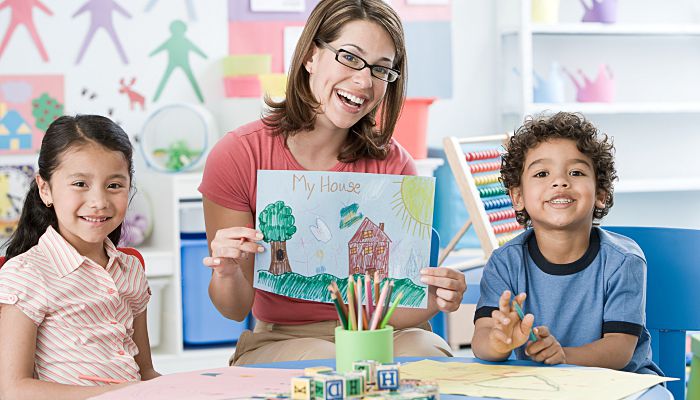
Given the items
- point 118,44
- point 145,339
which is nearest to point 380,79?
point 145,339

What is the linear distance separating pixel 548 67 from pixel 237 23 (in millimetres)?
1460

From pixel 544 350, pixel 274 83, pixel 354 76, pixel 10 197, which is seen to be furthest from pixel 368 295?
pixel 10 197

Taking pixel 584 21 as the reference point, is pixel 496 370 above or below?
below

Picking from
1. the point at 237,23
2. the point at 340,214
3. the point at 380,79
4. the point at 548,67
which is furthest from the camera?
the point at 548,67

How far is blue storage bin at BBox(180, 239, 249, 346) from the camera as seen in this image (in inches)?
156

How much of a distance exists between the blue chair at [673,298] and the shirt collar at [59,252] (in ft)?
3.59

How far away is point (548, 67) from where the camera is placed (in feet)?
15.3

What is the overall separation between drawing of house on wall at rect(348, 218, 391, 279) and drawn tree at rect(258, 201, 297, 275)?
113mm

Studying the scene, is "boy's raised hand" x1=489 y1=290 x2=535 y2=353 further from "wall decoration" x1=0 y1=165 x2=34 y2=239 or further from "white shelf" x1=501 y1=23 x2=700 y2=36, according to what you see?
"white shelf" x1=501 y1=23 x2=700 y2=36

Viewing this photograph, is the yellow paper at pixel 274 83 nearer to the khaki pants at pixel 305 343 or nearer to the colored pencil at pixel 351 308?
the khaki pants at pixel 305 343

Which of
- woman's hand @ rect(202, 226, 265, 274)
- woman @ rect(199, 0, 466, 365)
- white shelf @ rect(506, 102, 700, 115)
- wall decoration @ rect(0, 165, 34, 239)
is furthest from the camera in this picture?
white shelf @ rect(506, 102, 700, 115)

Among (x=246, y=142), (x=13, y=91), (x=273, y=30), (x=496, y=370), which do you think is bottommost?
(x=496, y=370)

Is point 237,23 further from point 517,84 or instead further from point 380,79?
point 380,79

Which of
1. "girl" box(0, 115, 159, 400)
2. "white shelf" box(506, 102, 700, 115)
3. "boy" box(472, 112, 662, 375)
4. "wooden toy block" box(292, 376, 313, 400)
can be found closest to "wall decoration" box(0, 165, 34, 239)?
"white shelf" box(506, 102, 700, 115)
